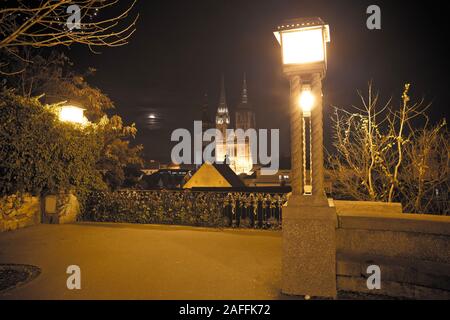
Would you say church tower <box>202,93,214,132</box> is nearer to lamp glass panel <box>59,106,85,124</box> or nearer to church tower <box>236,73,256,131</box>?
church tower <box>236,73,256,131</box>

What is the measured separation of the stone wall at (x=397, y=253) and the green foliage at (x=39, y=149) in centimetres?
740

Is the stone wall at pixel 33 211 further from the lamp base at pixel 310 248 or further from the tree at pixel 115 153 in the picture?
the lamp base at pixel 310 248

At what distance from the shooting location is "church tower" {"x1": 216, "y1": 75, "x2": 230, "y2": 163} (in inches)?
5408

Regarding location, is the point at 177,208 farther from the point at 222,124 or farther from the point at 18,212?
the point at 222,124

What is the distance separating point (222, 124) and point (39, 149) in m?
137

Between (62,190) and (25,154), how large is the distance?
271cm

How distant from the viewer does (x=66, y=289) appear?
17.8 feet

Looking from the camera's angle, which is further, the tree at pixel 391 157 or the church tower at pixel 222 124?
the church tower at pixel 222 124

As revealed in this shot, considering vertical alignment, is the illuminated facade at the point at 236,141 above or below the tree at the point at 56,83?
above

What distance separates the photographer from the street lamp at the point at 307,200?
16.3 ft

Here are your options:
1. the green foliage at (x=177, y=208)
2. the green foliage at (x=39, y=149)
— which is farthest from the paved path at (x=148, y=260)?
the green foliage at (x=39, y=149)

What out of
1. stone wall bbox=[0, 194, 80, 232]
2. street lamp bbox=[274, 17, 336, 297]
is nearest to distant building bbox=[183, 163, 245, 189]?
stone wall bbox=[0, 194, 80, 232]

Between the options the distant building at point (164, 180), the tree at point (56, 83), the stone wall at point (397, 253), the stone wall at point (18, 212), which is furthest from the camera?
the distant building at point (164, 180)
